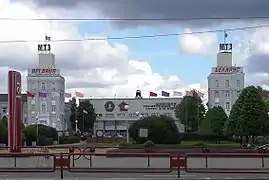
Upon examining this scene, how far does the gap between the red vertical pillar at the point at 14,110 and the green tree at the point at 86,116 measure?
424 feet

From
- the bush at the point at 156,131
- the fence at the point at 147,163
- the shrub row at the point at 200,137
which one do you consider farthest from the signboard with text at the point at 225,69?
the fence at the point at 147,163

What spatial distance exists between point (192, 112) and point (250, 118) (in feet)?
261

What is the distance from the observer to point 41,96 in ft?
561

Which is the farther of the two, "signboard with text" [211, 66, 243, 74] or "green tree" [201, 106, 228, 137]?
"signboard with text" [211, 66, 243, 74]

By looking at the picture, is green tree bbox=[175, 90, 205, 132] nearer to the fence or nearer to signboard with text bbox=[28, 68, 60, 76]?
signboard with text bbox=[28, 68, 60, 76]

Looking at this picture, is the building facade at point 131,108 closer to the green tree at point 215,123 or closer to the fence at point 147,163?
the green tree at point 215,123

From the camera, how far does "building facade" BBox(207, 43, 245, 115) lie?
182625 mm

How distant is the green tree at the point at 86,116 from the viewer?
19062 cm

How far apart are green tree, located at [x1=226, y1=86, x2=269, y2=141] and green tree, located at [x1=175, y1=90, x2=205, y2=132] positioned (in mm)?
73050

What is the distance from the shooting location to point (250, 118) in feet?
271

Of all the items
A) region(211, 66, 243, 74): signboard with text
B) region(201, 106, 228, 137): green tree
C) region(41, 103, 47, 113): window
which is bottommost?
region(201, 106, 228, 137): green tree

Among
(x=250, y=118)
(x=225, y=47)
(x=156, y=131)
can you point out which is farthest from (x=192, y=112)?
(x=156, y=131)

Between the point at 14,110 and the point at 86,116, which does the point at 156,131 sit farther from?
the point at 86,116

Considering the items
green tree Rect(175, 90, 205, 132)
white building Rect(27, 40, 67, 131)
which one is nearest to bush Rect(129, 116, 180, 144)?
green tree Rect(175, 90, 205, 132)
